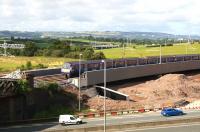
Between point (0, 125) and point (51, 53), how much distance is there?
371 ft

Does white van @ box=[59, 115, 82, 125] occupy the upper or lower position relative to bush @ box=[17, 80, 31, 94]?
lower

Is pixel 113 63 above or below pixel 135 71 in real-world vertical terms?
above

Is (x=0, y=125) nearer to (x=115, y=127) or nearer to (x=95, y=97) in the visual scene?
(x=115, y=127)

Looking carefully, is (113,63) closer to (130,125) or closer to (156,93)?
(156,93)

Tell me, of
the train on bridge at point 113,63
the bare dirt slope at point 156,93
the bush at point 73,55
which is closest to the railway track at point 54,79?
the train on bridge at point 113,63

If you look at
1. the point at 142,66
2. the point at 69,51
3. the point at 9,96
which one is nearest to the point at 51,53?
the point at 69,51

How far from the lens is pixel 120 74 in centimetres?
10119

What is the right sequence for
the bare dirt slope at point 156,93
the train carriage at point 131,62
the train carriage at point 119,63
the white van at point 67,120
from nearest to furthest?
the white van at point 67,120 < the bare dirt slope at point 156,93 < the train carriage at point 119,63 < the train carriage at point 131,62

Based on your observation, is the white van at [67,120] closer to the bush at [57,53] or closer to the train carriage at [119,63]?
the train carriage at [119,63]

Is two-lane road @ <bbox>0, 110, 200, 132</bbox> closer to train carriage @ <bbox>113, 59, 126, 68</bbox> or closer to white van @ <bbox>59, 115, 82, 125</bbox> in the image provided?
white van @ <bbox>59, 115, 82, 125</bbox>

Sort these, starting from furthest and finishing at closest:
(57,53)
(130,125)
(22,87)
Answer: (57,53)
(22,87)
(130,125)

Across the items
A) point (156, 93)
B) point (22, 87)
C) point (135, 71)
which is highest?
point (22, 87)

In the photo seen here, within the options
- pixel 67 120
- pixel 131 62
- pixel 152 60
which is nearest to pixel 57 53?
pixel 152 60

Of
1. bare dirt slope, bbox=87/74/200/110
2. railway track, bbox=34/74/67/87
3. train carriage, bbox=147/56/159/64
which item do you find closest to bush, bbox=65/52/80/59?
train carriage, bbox=147/56/159/64
